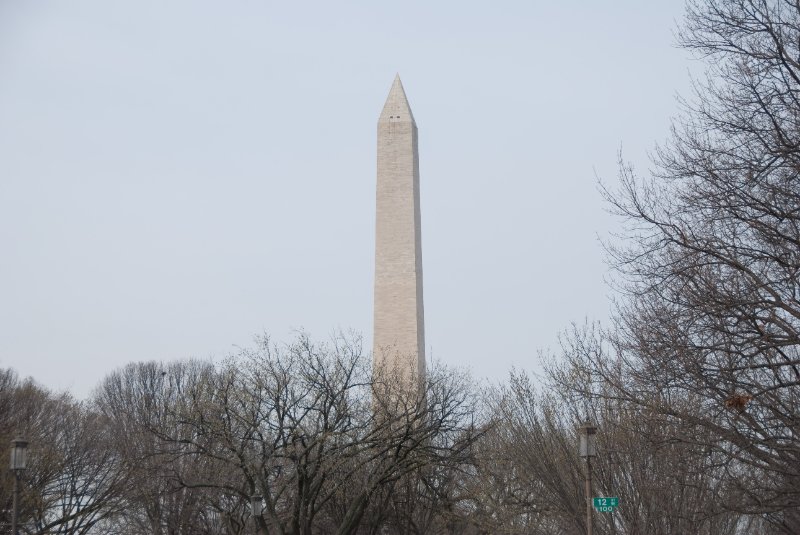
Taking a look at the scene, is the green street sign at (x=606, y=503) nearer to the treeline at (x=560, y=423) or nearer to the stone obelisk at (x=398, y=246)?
the treeline at (x=560, y=423)

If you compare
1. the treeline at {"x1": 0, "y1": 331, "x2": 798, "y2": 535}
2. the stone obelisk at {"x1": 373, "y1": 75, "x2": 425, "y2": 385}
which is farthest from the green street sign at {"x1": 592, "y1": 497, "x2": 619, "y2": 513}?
the stone obelisk at {"x1": 373, "y1": 75, "x2": 425, "y2": 385}

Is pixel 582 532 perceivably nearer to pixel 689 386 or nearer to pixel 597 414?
pixel 597 414

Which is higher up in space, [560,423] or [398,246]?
[398,246]

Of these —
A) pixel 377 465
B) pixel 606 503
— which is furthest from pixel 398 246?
pixel 606 503

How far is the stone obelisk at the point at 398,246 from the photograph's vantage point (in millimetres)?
45406

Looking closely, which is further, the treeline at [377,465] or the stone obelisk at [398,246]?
the stone obelisk at [398,246]

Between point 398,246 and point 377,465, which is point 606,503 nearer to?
point 377,465

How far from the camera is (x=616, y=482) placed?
24578 mm

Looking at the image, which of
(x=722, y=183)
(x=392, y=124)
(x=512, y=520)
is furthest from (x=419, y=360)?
(x=722, y=183)

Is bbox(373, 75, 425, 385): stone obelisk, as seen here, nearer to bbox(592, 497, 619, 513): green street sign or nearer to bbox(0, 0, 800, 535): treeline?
bbox(0, 0, 800, 535): treeline

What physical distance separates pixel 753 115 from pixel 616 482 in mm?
11178

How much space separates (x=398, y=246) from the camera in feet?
151

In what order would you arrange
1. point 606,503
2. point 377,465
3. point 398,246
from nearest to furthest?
point 606,503 < point 377,465 < point 398,246

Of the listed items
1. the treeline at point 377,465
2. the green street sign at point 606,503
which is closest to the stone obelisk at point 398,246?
the treeline at point 377,465
